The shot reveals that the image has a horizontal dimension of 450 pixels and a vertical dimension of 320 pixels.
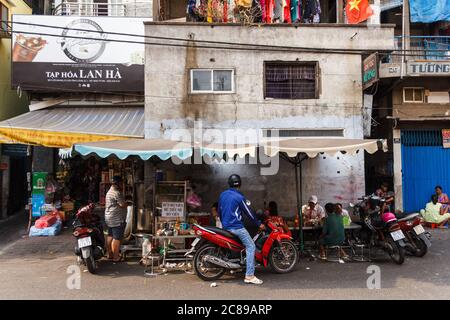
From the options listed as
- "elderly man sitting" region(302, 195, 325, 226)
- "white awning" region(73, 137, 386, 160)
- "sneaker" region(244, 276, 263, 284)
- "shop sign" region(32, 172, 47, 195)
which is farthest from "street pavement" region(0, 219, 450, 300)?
"shop sign" region(32, 172, 47, 195)

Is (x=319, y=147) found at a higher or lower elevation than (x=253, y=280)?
higher

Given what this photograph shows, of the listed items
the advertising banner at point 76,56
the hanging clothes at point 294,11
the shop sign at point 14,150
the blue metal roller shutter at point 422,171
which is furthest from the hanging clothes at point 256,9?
the shop sign at point 14,150

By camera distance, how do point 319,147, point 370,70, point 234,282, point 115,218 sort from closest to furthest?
point 234,282, point 319,147, point 115,218, point 370,70

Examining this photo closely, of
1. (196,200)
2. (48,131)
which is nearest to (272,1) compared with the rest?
(196,200)

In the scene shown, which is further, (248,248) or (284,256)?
(284,256)

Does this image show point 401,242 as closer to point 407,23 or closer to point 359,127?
point 359,127

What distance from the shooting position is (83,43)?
1363cm

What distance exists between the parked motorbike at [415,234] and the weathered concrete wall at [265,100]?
2680mm

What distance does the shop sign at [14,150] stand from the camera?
15.3m

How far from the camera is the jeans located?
6.78 meters

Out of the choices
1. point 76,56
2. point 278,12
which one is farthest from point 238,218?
point 76,56

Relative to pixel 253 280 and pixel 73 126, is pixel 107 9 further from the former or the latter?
pixel 253 280

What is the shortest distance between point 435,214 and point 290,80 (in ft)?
19.4

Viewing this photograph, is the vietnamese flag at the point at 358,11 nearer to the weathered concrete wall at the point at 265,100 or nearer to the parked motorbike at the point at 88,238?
the weathered concrete wall at the point at 265,100
